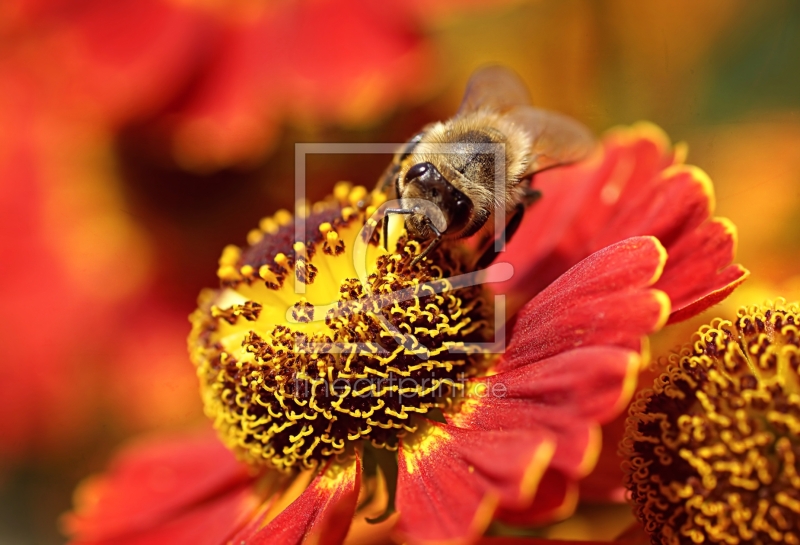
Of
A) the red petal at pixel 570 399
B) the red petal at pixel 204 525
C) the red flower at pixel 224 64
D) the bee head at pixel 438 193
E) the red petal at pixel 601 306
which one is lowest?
the red petal at pixel 204 525

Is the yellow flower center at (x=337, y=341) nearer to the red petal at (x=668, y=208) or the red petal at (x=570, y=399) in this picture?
the red petal at (x=570, y=399)

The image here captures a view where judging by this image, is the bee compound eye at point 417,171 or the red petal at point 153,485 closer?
the bee compound eye at point 417,171

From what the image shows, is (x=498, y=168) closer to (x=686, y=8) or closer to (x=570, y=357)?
(x=570, y=357)

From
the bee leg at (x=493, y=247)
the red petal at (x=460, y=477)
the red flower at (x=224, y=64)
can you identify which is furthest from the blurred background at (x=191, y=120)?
the red petal at (x=460, y=477)

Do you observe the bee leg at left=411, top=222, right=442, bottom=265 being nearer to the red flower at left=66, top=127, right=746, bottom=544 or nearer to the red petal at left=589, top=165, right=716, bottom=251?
the red flower at left=66, top=127, right=746, bottom=544

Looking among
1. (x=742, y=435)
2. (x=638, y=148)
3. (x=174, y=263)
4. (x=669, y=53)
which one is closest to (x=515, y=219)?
(x=638, y=148)

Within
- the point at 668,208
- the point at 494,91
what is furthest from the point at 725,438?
the point at 494,91
